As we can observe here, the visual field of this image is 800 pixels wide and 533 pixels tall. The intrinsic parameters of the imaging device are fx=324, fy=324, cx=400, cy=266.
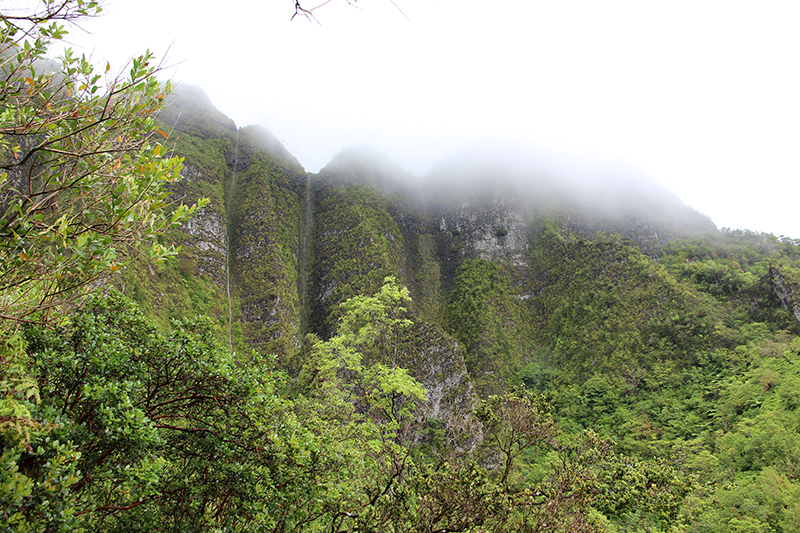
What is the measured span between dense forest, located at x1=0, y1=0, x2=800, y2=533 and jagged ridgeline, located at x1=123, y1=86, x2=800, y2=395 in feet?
1.35

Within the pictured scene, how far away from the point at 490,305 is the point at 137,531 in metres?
51.0

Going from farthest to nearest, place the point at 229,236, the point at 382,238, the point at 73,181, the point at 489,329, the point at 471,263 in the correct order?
the point at 471,263 → the point at 382,238 → the point at 229,236 → the point at 489,329 → the point at 73,181

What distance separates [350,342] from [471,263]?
51.6 m

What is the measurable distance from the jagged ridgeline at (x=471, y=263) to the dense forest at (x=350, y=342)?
1.35ft

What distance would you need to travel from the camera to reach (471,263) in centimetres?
6119

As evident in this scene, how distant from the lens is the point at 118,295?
517 centimetres

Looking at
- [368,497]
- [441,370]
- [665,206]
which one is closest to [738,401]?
[441,370]

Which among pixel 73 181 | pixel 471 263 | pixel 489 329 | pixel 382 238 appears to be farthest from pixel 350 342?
pixel 471 263

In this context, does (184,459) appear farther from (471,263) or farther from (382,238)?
(471,263)

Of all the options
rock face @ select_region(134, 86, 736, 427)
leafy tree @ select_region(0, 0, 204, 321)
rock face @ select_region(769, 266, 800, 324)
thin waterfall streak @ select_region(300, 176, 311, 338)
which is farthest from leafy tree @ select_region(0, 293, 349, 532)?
rock face @ select_region(769, 266, 800, 324)

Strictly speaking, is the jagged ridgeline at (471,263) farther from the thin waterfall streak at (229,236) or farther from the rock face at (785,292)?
the thin waterfall streak at (229,236)

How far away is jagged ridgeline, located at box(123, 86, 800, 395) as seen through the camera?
34750mm

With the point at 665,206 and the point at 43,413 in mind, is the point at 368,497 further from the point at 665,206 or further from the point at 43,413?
the point at 665,206

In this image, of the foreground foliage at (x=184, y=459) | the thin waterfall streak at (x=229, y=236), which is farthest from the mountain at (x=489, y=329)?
the thin waterfall streak at (x=229, y=236)
